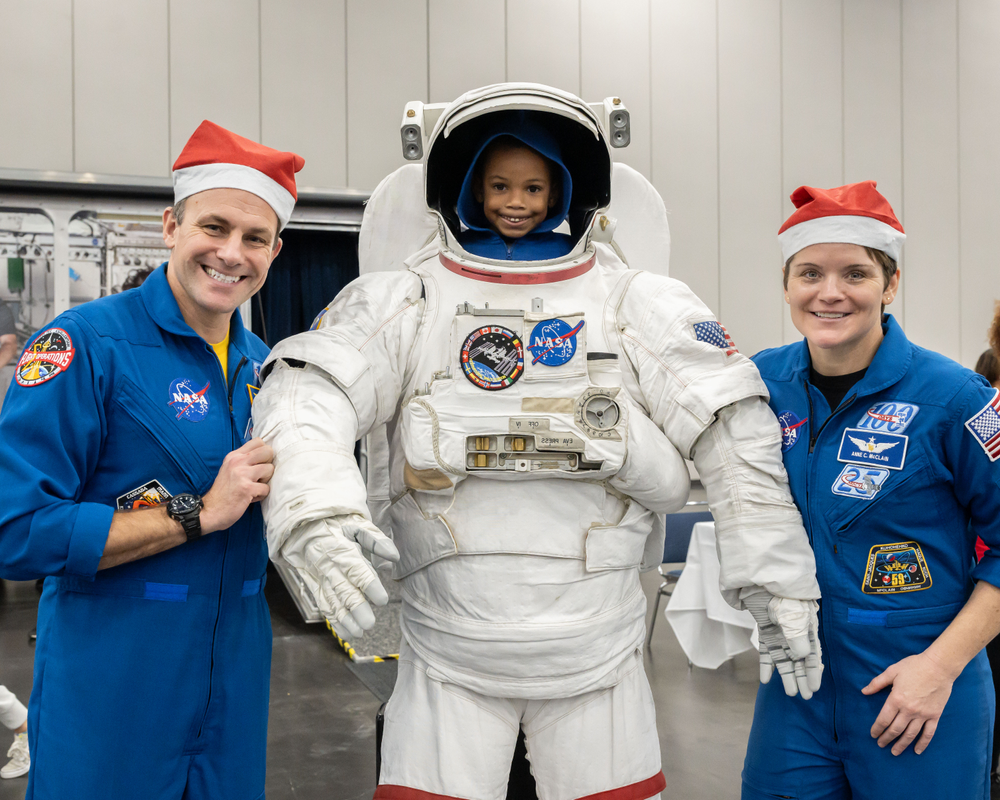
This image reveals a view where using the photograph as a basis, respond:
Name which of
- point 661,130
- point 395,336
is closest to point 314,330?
point 395,336

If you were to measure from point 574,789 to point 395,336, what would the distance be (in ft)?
3.14

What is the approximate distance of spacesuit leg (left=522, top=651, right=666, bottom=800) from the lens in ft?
5.24

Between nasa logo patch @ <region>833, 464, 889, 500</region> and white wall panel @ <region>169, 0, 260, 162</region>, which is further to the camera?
white wall panel @ <region>169, 0, 260, 162</region>

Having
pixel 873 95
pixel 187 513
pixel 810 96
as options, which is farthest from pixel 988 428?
pixel 873 95

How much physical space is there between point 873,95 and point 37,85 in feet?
22.7

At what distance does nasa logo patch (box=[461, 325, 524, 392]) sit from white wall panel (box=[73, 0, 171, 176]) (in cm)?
497

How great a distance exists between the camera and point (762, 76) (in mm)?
7297

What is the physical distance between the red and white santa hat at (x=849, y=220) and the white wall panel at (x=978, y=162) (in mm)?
7276

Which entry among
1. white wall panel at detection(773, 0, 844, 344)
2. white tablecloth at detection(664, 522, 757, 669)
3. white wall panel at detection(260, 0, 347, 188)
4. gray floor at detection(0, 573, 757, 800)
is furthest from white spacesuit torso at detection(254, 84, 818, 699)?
white wall panel at detection(773, 0, 844, 344)

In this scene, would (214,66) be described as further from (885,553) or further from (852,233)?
(885,553)

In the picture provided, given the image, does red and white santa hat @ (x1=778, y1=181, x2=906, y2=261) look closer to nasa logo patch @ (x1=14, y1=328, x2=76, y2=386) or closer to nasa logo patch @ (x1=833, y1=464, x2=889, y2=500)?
nasa logo patch @ (x1=833, y1=464, x2=889, y2=500)

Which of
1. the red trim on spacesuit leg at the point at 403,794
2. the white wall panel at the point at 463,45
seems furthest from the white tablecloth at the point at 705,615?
the white wall panel at the point at 463,45

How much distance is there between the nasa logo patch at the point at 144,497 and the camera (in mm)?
1504

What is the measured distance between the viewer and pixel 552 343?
5.22 feet
